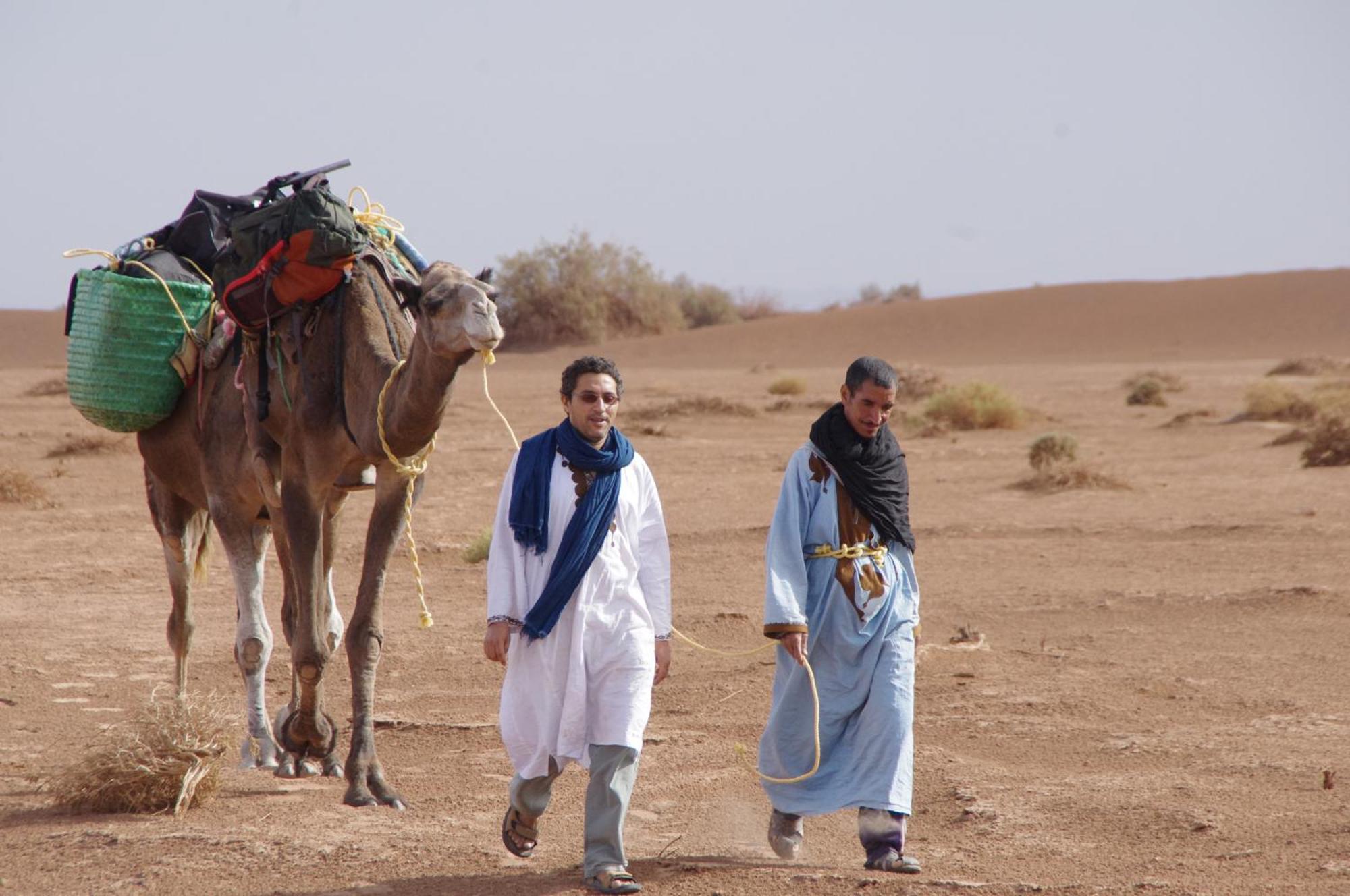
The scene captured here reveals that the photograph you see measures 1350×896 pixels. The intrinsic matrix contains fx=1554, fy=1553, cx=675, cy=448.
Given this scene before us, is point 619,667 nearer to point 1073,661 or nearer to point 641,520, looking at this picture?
point 641,520

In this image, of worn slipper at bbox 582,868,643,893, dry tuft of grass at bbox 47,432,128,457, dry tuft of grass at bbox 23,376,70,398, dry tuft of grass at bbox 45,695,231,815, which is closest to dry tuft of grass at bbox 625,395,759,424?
dry tuft of grass at bbox 47,432,128,457

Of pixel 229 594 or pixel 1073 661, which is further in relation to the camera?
pixel 229 594

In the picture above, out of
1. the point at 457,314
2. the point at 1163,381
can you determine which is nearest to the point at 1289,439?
the point at 1163,381

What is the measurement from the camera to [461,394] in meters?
30.2

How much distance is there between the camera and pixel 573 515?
16.6 ft

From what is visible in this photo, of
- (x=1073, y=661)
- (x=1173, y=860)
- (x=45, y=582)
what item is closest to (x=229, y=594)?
(x=45, y=582)

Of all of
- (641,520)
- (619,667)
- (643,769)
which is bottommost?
(643,769)

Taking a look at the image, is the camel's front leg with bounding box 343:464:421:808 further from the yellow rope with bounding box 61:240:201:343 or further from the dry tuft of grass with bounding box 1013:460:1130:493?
the dry tuft of grass with bounding box 1013:460:1130:493

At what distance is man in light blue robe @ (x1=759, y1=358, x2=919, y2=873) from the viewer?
17.5 feet

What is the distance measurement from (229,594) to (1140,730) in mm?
6698

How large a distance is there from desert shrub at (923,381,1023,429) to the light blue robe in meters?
18.4

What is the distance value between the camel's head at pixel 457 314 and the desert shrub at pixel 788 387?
25.6 m

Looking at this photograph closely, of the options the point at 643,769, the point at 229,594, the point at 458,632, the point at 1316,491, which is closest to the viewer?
the point at 643,769

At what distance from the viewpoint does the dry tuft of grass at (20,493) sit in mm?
15320
